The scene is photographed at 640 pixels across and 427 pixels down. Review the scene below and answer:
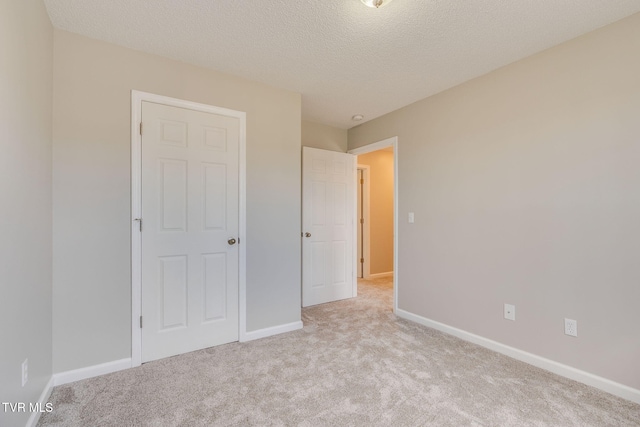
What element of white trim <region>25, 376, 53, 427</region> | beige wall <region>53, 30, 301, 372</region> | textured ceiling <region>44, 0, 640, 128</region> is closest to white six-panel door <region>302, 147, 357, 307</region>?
textured ceiling <region>44, 0, 640, 128</region>

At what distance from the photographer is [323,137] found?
13.3 ft

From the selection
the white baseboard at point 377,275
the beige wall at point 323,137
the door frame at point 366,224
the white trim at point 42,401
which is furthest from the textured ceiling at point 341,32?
the white baseboard at point 377,275

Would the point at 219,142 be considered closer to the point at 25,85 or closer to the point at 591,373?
the point at 25,85

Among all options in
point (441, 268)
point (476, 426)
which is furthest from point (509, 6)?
point (476, 426)

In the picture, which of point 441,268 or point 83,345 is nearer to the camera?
point 83,345

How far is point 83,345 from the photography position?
2.03m

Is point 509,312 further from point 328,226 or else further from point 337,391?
point 328,226

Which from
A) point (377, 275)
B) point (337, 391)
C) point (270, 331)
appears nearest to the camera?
point (337, 391)

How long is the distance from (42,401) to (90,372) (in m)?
0.33

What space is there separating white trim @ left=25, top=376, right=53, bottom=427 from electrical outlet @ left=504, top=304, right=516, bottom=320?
3.20 m

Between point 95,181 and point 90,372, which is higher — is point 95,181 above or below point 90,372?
above

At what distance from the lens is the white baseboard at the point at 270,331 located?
2663 mm

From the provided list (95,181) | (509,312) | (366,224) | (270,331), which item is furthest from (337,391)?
(366,224)

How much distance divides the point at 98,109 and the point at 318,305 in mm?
3016
